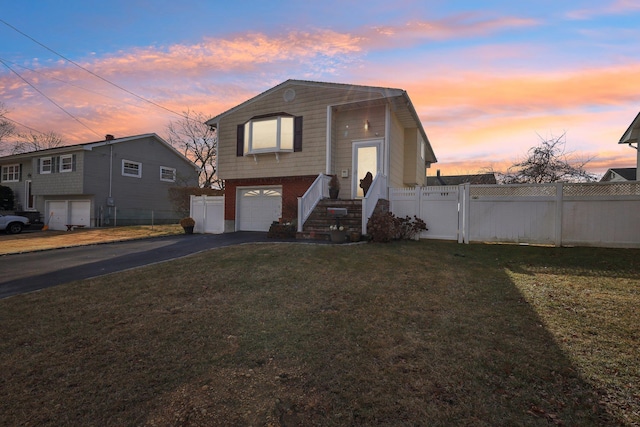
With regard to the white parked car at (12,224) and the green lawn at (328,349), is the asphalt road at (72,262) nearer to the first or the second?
Answer: the green lawn at (328,349)

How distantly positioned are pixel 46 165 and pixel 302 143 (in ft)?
69.5

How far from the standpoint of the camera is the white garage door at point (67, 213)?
22.0m

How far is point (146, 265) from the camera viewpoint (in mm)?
8070

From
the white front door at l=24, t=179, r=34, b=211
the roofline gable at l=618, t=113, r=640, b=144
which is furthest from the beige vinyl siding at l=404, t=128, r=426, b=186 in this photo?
the white front door at l=24, t=179, r=34, b=211

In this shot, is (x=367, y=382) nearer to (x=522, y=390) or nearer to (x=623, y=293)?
(x=522, y=390)

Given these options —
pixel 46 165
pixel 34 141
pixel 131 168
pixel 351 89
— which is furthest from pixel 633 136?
pixel 34 141

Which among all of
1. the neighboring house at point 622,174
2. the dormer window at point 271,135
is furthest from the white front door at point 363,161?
the neighboring house at point 622,174

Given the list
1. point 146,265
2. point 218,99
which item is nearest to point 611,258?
point 146,265

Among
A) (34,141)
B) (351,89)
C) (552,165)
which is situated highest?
(34,141)

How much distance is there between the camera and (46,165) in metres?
23.0

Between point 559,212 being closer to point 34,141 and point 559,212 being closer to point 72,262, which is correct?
point 72,262

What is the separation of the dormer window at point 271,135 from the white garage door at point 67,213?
14.2 meters

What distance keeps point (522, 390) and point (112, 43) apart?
54.1 ft

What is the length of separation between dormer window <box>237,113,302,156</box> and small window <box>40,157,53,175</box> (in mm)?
16978
